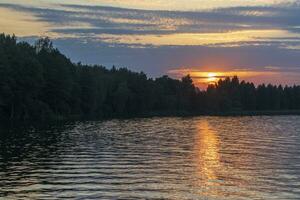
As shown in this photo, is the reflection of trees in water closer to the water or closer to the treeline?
the water

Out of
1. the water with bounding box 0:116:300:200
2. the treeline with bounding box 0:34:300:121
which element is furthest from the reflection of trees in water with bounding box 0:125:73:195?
the treeline with bounding box 0:34:300:121

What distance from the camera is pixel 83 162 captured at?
4500 centimetres

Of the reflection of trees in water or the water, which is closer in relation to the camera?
the water

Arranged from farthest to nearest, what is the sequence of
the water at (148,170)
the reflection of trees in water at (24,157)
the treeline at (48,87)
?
the treeline at (48,87) → the reflection of trees in water at (24,157) → the water at (148,170)

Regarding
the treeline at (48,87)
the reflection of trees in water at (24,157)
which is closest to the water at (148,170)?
the reflection of trees in water at (24,157)

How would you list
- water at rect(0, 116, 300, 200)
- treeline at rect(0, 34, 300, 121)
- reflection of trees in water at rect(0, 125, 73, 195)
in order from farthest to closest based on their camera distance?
treeline at rect(0, 34, 300, 121) → reflection of trees in water at rect(0, 125, 73, 195) → water at rect(0, 116, 300, 200)

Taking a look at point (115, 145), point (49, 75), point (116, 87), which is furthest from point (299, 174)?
point (116, 87)

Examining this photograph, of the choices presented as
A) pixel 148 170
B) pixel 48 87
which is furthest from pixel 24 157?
pixel 48 87

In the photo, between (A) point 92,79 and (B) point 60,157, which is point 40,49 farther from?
(B) point 60,157

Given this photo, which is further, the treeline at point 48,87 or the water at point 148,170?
the treeline at point 48,87

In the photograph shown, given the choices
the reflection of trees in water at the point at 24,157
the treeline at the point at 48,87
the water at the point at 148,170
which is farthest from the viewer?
the treeline at the point at 48,87

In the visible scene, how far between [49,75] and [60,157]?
334 ft

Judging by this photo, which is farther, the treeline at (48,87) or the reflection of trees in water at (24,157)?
the treeline at (48,87)

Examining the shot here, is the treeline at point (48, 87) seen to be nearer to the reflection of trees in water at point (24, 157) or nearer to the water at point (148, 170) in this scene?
the reflection of trees in water at point (24, 157)
